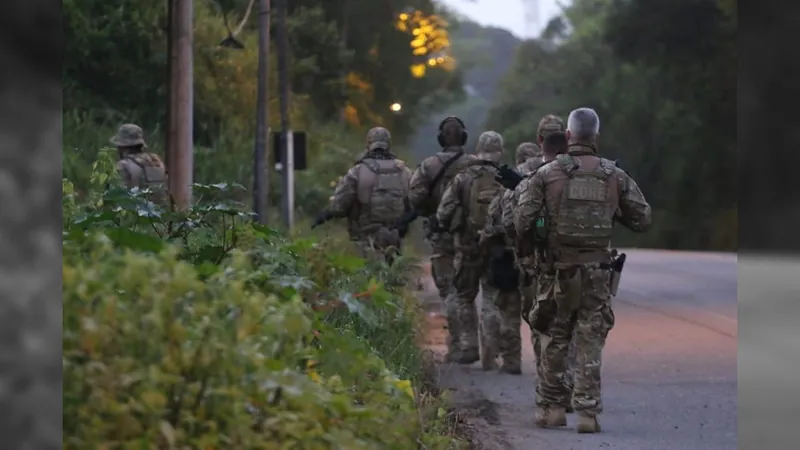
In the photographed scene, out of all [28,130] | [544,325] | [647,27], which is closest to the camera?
[28,130]

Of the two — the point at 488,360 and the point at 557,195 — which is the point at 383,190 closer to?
the point at 488,360

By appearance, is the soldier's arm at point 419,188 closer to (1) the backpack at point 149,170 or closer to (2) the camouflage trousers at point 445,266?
(2) the camouflage trousers at point 445,266

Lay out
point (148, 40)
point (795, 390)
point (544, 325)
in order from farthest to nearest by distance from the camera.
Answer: point (148, 40) < point (544, 325) < point (795, 390)

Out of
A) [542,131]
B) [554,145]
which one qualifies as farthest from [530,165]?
[554,145]

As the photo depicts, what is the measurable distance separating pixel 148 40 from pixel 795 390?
2092 centimetres

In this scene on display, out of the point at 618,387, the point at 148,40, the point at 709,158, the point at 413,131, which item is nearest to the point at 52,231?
the point at 618,387

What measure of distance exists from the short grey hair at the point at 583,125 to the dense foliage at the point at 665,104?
94.9 feet

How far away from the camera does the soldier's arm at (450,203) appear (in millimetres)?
12078

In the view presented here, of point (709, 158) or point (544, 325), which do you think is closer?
point (544, 325)

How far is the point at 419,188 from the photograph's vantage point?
12711 millimetres

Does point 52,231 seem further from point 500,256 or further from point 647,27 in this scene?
point 647,27

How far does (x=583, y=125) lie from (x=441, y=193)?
390 cm

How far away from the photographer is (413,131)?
2221 inches

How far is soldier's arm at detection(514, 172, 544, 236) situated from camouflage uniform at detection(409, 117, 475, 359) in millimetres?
3244
